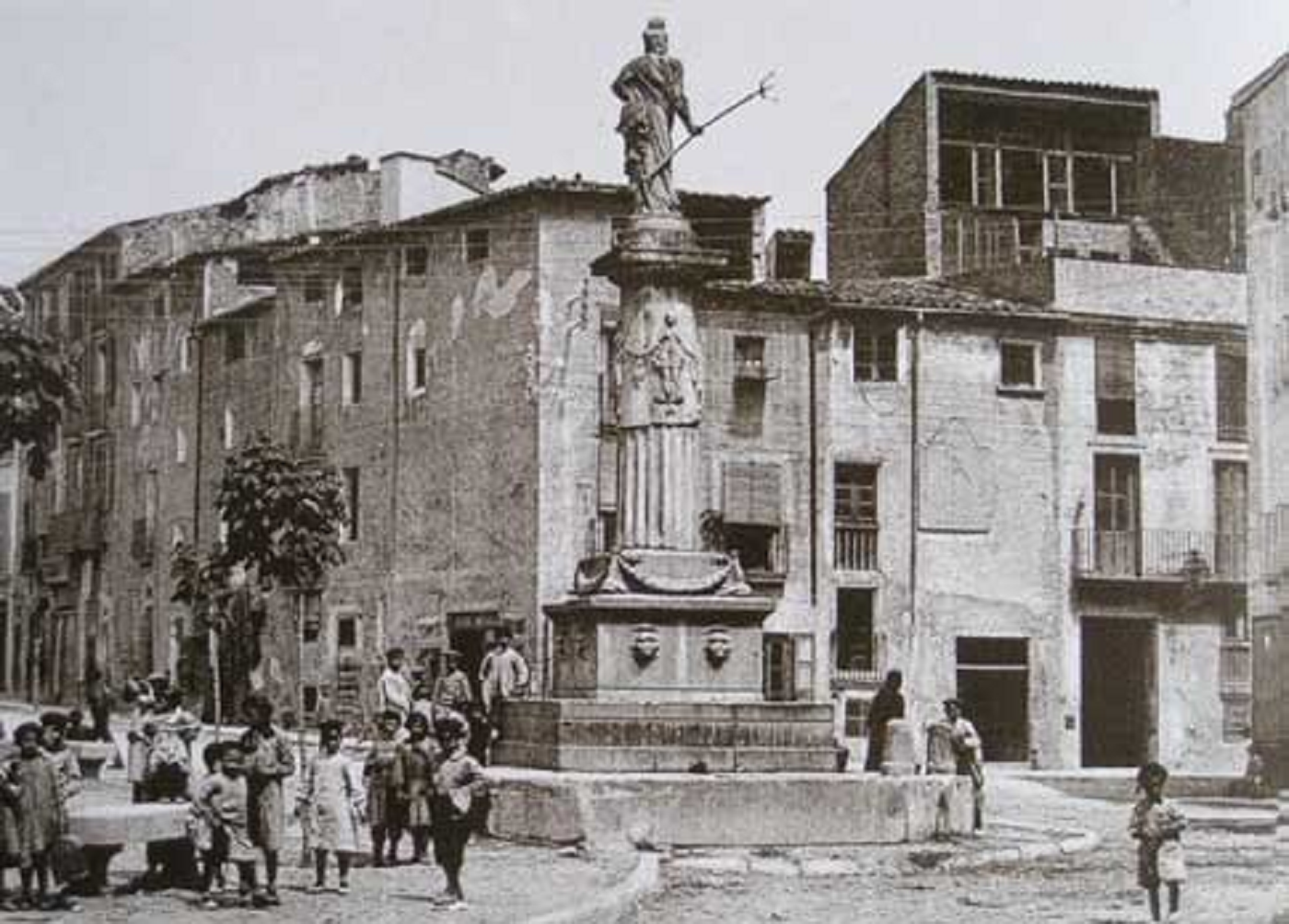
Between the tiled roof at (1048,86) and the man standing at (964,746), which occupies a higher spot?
the tiled roof at (1048,86)

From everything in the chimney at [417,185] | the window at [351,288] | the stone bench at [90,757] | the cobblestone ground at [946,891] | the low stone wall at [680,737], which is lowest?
the cobblestone ground at [946,891]

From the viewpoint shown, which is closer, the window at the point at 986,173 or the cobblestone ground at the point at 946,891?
the cobblestone ground at the point at 946,891

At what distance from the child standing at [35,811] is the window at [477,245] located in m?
20.6

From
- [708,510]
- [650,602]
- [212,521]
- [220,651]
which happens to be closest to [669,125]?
[650,602]

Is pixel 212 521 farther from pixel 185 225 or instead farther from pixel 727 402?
pixel 727 402

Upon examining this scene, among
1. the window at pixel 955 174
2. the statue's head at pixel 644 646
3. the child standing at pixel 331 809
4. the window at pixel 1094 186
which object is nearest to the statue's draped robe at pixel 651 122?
the statue's head at pixel 644 646

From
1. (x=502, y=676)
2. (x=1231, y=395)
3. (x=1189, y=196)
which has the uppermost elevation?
(x=1189, y=196)

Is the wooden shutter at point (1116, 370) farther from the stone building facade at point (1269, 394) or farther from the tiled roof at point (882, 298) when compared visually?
the stone building facade at point (1269, 394)

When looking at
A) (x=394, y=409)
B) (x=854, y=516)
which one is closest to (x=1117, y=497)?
(x=854, y=516)

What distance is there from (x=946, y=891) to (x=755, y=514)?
17618 millimetres

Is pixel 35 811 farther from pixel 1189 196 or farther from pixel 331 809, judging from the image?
pixel 1189 196

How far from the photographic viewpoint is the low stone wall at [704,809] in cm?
1284

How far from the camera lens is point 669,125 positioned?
15391mm

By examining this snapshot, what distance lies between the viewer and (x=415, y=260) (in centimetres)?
3120
